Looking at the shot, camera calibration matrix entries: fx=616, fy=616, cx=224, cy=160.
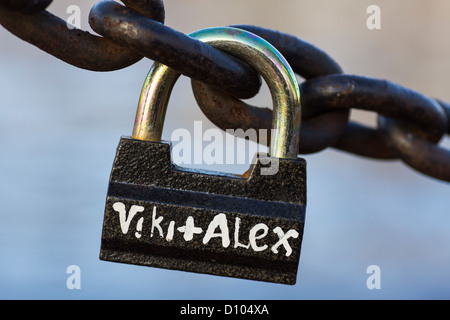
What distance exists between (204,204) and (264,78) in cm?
15

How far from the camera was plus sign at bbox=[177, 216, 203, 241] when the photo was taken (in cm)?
65

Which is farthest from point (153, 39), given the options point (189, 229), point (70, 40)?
point (189, 229)

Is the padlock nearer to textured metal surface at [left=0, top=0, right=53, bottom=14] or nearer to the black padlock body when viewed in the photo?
the black padlock body

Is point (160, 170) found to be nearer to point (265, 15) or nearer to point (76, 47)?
point (76, 47)

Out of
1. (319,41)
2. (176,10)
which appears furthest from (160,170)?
(176,10)

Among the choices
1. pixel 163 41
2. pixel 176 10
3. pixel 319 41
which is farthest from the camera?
pixel 176 10

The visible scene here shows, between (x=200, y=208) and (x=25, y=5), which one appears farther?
(x=200, y=208)

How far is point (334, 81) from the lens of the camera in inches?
30.0

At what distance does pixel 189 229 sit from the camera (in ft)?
2.12

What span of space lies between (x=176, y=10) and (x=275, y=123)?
17.4ft

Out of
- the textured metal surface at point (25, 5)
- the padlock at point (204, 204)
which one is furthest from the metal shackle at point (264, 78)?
the textured metal surface at point (25, 5)

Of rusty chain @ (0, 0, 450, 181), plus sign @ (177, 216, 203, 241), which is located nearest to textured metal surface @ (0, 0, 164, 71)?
rusty chain @ (0, 0, 450, 181)

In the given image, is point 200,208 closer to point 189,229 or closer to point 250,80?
point 189,229

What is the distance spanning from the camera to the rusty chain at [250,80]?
0.57 meters
